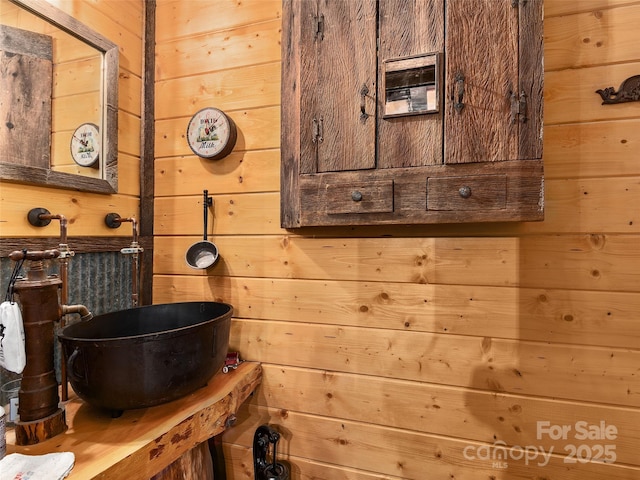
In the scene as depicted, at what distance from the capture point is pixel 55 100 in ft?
3.76

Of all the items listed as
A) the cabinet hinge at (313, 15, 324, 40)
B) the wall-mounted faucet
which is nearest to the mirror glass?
the wall-mounted faucet

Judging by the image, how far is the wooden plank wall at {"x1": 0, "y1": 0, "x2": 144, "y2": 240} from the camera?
1056mm

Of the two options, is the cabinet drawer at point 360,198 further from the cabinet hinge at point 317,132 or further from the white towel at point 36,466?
→ the white towel at point 36,466

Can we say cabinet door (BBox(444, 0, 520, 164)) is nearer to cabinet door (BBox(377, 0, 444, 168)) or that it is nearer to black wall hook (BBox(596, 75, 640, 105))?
cabinet door (BBox(377, 0, 444, 168))

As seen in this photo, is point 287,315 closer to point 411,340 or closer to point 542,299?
point 411,340

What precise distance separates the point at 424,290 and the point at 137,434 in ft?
2.93

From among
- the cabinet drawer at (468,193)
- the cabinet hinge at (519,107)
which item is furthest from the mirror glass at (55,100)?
the cabinet hinge at (519,107)

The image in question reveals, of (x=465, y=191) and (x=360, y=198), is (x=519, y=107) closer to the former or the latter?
(x=465, y=191)

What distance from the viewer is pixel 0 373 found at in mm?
986

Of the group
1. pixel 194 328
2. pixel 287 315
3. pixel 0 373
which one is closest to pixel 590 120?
pixel 287 315

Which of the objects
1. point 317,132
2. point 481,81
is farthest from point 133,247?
point 481,81

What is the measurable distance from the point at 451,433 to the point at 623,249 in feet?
2.46

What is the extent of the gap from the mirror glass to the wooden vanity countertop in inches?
28.3

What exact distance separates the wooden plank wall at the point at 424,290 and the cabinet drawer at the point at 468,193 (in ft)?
0.70
